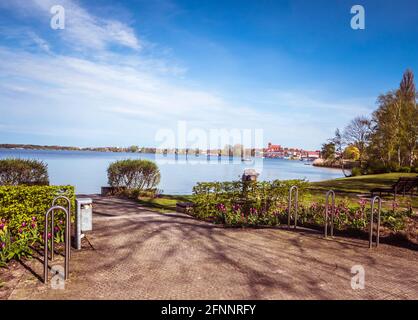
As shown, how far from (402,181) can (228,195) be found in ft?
30.4

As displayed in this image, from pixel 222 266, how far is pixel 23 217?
14.1ft

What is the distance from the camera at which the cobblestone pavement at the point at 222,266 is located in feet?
15.9

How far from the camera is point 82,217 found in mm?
7430

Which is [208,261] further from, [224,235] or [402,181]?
[402,181]

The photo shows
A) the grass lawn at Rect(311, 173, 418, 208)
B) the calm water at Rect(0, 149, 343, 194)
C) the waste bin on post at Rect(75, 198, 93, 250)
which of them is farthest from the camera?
the calm water at Rect(0, 149, 343, 194)

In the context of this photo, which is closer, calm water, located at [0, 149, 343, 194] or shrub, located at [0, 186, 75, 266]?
shrub, located at [0, 186, 75, 266]

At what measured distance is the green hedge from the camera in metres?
6.70

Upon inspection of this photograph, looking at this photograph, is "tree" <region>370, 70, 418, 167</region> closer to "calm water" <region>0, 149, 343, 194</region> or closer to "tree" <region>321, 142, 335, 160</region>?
"tree" <region>321, 142, 335, 160</region>

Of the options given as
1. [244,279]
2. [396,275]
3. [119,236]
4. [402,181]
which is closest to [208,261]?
[244,279]

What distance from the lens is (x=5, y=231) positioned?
6219 mm

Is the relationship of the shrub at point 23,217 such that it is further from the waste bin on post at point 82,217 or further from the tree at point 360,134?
the tree at point 360,134

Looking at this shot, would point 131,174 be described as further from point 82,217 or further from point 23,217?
point 23,217

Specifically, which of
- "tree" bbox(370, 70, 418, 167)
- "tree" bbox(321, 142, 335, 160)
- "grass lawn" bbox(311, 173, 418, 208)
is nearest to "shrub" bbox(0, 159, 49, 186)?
"grass lawn" bbox(311, 173, 418, 208)
